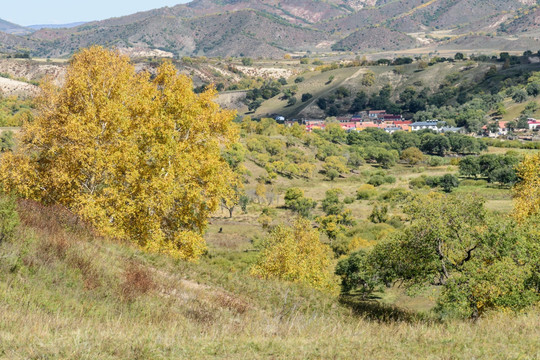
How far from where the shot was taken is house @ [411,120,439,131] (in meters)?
177

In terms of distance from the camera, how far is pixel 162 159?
18.1m

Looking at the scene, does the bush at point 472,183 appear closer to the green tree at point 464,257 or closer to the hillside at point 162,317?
the green tree at point 464,257

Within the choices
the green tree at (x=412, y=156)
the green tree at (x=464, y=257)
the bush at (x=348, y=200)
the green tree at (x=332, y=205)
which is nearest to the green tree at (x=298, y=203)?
the green tree at (x=332, y=205)

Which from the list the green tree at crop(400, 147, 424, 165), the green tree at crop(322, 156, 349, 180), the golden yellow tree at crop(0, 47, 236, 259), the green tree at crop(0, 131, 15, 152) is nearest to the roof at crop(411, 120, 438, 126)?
the green tree at crop(400, 147, 424, 165)

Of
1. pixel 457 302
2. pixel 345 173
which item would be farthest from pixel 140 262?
pixel 345 173

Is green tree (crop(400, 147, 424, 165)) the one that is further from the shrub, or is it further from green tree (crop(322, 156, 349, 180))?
the shrub

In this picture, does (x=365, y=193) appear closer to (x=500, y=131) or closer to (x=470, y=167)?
(x=470, y=167)

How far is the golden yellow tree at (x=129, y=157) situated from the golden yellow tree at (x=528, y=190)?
22.3 meters

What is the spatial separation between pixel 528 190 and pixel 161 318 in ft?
100

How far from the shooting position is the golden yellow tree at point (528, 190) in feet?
100

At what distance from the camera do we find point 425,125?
180m

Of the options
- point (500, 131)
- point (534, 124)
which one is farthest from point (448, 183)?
point (534, 124)

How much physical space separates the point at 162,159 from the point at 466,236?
43.2ft

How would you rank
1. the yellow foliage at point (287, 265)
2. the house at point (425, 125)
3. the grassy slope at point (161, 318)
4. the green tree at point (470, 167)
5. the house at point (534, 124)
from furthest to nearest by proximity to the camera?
the house at point (425, 125), the house at point (534, 124), the green tree at point (470, 167), the yellow foliage at point (287, 265), the grassy slope at point (161, 318)
